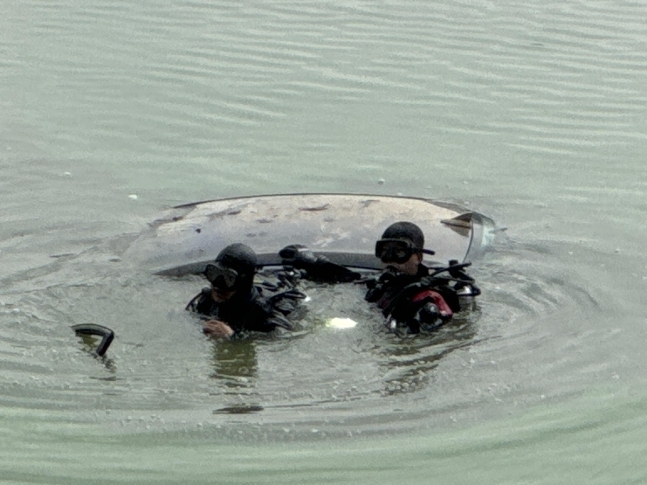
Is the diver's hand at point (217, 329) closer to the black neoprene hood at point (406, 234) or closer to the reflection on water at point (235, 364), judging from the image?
the reflection on water at point (235, 364)

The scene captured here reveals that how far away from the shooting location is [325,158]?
36.2 feet

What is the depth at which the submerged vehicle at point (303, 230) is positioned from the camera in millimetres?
8547

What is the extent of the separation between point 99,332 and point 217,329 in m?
0.67

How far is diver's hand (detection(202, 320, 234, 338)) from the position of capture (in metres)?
7.60

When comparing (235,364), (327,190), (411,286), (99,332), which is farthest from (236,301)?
(327,190)

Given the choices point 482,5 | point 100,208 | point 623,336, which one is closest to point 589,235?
point 623,336

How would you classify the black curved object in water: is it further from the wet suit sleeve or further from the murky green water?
the wet suit sleeve

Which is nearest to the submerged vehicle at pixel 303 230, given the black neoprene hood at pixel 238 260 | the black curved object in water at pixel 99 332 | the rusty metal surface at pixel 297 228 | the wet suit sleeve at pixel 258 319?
the rusty metal surface at pixel 297 228

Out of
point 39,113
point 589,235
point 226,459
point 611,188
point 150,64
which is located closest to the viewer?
point 226,459

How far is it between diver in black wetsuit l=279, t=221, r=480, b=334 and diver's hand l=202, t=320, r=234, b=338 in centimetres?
92

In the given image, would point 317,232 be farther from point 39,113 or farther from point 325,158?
point 39,113

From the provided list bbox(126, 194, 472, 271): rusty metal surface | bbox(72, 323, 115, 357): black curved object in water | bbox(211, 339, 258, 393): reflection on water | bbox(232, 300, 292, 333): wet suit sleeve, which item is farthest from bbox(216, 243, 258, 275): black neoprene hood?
bbox(126, 194, 472, 271): rusty metal surface

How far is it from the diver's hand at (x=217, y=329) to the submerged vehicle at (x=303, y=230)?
2.79 feet

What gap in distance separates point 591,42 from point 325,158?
4291mm
